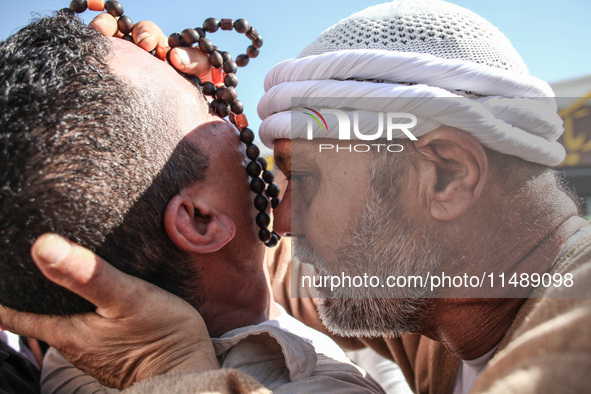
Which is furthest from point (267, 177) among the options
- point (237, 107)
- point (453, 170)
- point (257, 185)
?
point (453, 170)

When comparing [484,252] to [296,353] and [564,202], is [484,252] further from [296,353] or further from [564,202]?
[296,353]

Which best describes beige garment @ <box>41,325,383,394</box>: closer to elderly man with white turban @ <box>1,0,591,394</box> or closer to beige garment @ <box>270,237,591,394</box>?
elderly man with white turban @ <box>1,0,591,394</box>

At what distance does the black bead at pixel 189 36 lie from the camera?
184 centimetres

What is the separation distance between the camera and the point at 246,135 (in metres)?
1.90

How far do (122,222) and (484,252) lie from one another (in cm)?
133

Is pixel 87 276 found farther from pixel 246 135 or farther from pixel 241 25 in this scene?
pixel 241 25

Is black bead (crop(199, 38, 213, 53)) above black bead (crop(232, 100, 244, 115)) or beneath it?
above

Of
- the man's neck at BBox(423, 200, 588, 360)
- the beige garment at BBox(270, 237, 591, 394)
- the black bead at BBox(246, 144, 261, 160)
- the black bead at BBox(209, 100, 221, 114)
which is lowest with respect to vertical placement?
the man's neck at BBox(423, 200, 588, 360)

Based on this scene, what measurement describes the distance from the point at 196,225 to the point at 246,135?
50 centimetres

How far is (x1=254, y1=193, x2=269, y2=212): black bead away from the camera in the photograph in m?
1.91

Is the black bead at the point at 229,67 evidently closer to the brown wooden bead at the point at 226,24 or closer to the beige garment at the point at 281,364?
the brown wooden bead at the point at 226,24

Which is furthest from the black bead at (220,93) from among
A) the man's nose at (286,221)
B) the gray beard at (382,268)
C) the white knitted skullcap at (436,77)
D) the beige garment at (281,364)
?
the beige garment at (281,364)

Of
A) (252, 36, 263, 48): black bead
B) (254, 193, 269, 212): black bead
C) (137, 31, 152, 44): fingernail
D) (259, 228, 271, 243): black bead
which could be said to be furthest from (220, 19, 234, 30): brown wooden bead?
(259, 228, 271, 243): black bead

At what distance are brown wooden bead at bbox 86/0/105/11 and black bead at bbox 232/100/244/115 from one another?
66 centimetres
